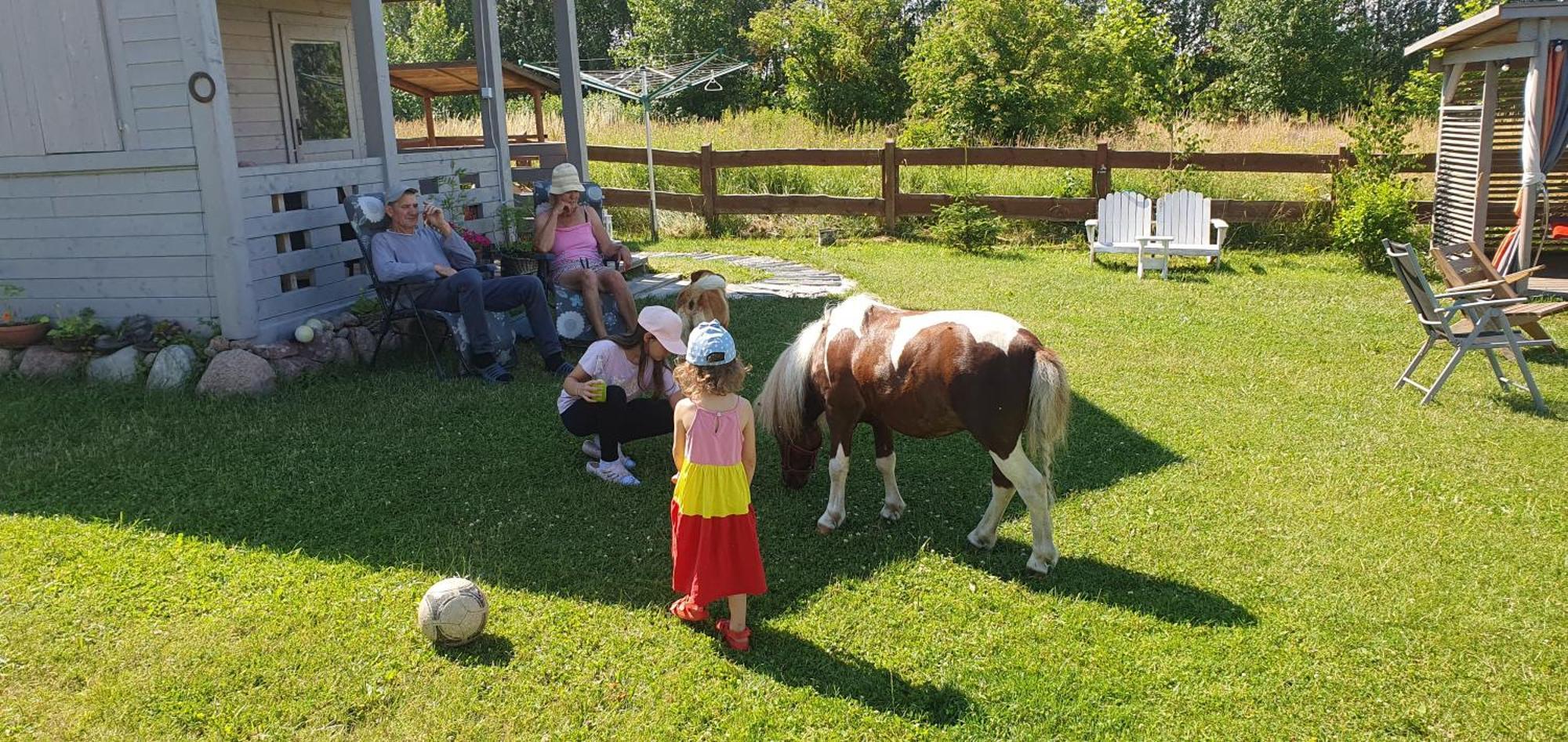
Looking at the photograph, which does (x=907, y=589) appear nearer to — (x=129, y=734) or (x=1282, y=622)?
(x=1282, y=622)

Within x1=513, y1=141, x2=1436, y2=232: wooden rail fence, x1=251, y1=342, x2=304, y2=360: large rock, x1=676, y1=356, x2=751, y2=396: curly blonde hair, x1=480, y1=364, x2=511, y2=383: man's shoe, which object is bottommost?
x1=480, y1=364, x2=511, y2=383: man's shoe

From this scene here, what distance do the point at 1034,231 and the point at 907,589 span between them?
937 cm

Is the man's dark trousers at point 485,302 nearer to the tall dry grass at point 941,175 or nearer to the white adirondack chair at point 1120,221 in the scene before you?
the white adirondack chair at point 1120,221

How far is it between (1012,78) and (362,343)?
11766mm

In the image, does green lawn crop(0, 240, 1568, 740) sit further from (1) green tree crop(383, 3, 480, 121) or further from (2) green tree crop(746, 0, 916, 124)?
(1) green tree crop(383, 3, 480, 121)

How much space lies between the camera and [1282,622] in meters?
3.45

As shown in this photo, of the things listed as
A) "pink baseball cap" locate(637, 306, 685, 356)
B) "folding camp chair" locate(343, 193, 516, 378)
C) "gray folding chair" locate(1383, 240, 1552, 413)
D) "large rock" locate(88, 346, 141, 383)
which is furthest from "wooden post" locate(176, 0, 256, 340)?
"gray folding chair" locate(1383, 240, 1552, 413)

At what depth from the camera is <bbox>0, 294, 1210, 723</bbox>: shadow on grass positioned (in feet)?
12.2

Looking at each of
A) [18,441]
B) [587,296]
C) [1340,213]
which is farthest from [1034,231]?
[18,441]

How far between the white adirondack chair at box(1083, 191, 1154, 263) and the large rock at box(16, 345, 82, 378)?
8741 millimetres

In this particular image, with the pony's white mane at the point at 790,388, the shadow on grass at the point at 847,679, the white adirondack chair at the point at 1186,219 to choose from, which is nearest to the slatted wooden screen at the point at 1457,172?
the white adirondack chair at the point at 1186,219

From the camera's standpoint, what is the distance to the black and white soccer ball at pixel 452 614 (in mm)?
3275

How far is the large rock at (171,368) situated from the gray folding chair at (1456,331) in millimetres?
7108

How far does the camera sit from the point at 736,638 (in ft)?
10.9
